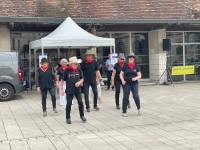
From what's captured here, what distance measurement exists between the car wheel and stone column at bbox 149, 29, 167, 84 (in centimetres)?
818

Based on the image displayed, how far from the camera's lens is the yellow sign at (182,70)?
1770 cm

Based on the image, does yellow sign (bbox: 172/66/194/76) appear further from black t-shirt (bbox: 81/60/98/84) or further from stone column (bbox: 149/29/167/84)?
black t-shirt (bbox: 81/60/98/84)

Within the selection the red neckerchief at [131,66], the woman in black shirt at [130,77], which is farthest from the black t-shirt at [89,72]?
the red neckerchief at [131,66]

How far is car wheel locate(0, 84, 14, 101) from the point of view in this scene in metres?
12.4

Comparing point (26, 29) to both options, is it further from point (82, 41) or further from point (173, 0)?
point (173, 0)

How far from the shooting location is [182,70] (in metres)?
17.8

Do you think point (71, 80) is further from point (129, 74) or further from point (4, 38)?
point (4, 38)

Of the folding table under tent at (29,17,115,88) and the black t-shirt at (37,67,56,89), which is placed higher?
the folding table under tent at (29,17,115,88)

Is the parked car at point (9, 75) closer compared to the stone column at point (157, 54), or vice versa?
the parked car at point (9, 75)

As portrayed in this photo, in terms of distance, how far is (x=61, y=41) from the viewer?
12.6 m

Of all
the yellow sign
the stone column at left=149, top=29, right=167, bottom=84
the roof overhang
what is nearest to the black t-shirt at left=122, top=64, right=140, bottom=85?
the roof overhang

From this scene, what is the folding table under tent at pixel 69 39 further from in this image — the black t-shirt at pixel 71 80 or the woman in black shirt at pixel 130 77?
the black t-shirt at pixel 71 80

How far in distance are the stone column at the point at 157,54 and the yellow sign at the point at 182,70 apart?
576mm

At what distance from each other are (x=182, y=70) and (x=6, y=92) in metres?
9.57
